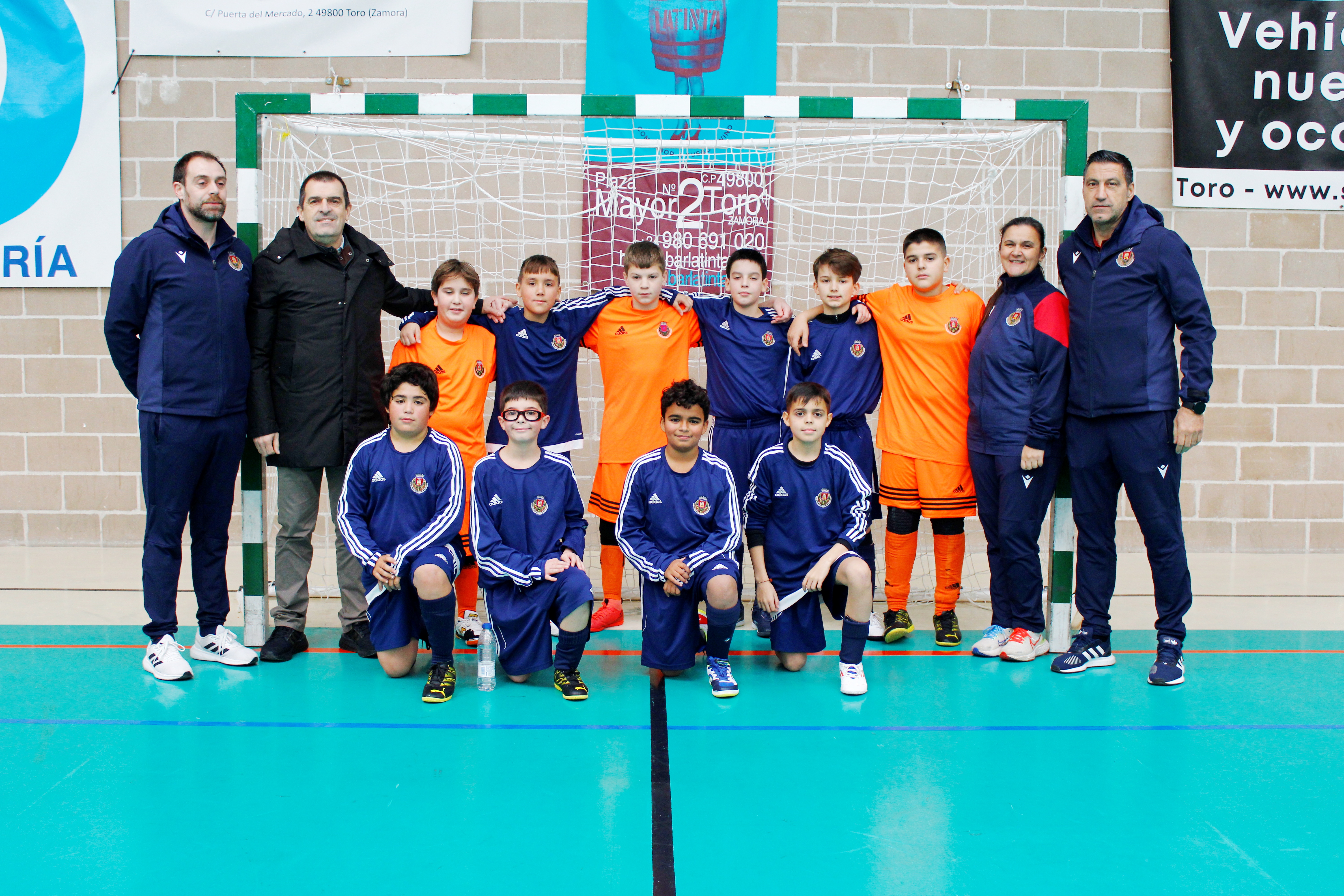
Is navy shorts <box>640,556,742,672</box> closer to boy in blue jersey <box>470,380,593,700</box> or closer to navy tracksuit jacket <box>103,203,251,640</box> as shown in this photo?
boy in blue jersey <box>470,380,593,700</box>

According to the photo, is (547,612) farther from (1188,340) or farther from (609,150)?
(609,150)

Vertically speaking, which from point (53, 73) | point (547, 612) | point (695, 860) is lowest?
point (695, 860)

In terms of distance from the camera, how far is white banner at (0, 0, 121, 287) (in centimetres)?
604

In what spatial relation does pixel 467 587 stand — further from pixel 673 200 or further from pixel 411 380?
pixel 673 200

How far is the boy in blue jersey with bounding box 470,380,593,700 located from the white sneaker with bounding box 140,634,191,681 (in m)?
1.17

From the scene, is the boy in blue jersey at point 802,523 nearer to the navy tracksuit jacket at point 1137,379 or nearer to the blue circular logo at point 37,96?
the navy tracksuit jacket at point 1137,379

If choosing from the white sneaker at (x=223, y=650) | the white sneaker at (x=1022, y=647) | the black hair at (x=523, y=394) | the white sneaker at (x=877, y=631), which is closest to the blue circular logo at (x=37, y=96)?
the white sneaker at (x=223, y=650)

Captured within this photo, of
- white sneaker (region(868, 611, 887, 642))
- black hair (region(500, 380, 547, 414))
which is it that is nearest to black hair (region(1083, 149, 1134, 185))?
white sneaker (region(868, 611, 887, 642))

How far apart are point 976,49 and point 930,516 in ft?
11.9

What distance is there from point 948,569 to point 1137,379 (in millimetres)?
1148

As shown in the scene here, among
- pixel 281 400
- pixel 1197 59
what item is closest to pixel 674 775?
pixel 281 400

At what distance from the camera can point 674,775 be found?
2748 millimetres

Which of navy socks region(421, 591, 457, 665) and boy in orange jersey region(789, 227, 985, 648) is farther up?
boy in orange jersey region(789, 227, 985, 648)

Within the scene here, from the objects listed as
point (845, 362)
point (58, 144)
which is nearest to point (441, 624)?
point (845, 362)
